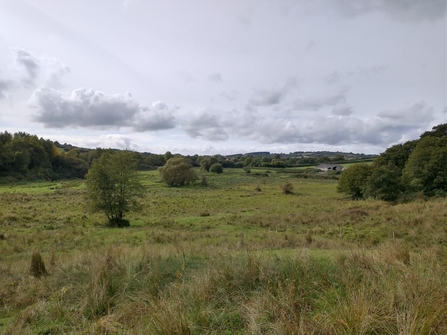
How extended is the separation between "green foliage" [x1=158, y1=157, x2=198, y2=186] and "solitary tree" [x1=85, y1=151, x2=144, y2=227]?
1701 inches

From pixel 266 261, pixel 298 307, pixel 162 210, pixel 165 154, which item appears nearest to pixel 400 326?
pixel 298 307

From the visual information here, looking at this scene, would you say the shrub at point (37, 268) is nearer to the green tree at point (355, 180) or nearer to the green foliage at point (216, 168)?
the green tree at point (355, 180)

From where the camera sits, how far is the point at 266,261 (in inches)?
224

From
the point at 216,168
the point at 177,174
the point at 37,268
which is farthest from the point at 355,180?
the point at 216,168

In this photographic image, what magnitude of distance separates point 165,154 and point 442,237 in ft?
402

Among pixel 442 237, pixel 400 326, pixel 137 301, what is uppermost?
pixel 400 326

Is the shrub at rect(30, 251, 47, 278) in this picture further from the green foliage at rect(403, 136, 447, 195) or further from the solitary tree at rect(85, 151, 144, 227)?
the green foliage at rect(403, 136, 447, 195)

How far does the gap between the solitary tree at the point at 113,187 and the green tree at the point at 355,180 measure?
110 feet

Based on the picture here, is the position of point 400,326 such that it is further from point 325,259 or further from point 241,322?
point 325,259

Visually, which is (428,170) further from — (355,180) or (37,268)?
(37,268)

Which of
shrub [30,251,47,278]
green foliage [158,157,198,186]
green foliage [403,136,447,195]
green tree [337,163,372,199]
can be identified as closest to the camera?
shrub [30,251,47,278]

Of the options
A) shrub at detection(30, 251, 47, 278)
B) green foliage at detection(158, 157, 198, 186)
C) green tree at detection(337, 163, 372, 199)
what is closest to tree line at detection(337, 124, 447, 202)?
green tree at detection(337, 163, 372, 199)

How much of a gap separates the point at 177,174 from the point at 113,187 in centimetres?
4462

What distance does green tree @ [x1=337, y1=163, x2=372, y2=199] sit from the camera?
41656mm
